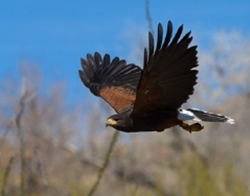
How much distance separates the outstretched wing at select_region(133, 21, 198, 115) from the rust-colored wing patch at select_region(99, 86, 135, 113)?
2.53 feet

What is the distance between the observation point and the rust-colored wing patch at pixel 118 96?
5309 mm

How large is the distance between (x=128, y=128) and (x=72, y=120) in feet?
76.9

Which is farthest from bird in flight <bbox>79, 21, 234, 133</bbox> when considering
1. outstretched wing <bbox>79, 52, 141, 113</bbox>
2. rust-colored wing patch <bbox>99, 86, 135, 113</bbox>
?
outstretched wing <bbox>79, 52, 141, 113</bbox>

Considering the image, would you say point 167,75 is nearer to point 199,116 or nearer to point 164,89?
point 164,89

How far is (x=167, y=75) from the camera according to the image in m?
4.39

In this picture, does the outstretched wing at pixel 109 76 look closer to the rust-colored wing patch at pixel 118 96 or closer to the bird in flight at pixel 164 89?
the rust-colored wing patch at pixel 118 96

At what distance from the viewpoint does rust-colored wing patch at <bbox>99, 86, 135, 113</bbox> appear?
531cm

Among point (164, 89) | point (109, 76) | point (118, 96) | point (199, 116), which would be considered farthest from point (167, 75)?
point (109, 76)

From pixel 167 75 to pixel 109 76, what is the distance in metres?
1.85

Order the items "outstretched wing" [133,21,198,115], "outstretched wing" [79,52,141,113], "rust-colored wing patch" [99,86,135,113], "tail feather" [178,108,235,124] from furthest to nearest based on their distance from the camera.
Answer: "outstretched wing" [79,52,141,113]
"rust-colored wing patch" [99,86,135,113]
"tail feather" [178,108,235,124]
"outstretched wing" [133,21,198,115]

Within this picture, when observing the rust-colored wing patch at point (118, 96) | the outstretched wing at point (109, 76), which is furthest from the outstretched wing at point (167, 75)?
the outstretched wing at point (109, 76)

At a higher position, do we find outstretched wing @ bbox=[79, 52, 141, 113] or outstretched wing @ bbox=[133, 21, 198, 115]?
outstretched wing @ bbox=[79, 52, 141, 113]

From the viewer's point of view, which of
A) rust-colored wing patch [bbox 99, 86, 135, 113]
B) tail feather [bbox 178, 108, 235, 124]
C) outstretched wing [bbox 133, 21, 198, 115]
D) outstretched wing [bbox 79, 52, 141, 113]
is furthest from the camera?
outstretched wing [bbox 79, 52, 141, 113]

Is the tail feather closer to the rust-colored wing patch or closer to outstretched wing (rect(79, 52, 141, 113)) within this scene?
the rust-colored wing patch
